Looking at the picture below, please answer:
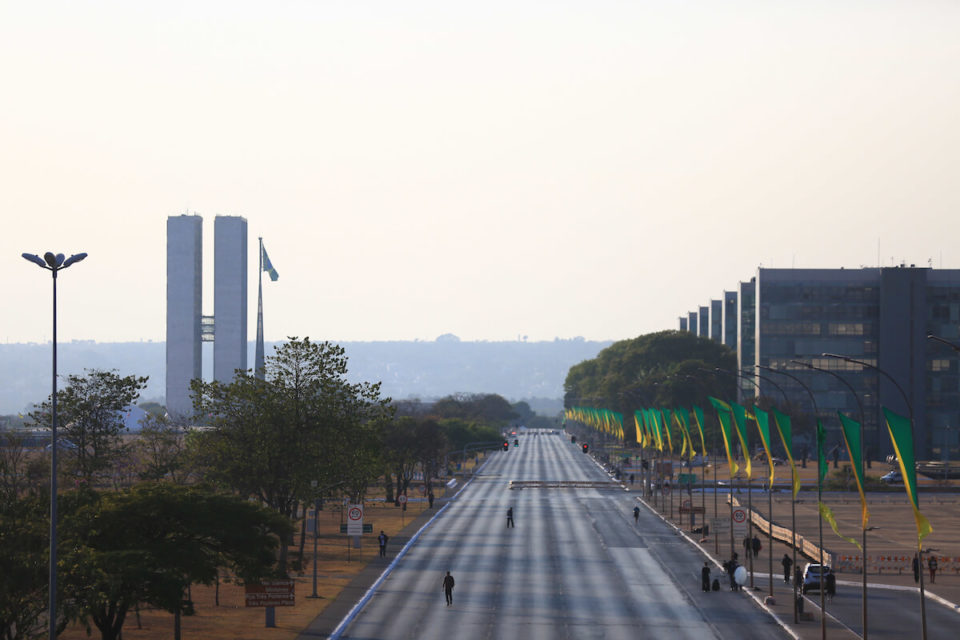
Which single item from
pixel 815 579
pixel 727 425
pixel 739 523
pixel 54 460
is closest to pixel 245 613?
pixel 54 460

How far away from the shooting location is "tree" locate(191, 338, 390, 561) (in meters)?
68.8

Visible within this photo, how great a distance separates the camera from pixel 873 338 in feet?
604

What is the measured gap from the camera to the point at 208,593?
61531 mm

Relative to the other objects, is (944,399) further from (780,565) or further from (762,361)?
(780,565)

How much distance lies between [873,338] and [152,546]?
159m

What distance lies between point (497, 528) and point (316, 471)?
26555 millimetres

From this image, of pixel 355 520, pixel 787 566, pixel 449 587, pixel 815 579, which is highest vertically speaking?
pixel 355 520

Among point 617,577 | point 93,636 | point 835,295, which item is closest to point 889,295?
point 835,295

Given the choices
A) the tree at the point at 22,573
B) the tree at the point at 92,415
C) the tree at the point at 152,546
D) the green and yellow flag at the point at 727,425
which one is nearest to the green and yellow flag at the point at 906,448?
the tree at the point at 152,546

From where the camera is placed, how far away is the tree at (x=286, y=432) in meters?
68.8

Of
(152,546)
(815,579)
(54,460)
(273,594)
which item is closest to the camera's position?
(54,460)

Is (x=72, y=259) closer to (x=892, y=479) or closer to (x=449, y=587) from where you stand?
(x=449, y=587)

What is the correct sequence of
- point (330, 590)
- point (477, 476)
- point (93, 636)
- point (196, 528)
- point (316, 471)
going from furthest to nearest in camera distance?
point (477, 476), point (316, 471), point (330, 590), point (93, 636), point (196, 528)

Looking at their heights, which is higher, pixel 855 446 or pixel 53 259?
pixel 53 259
